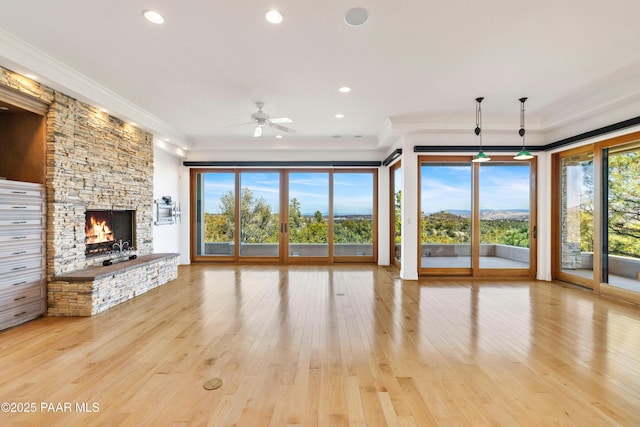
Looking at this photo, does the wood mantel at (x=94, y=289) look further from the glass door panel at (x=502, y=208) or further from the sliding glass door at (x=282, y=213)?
the glass door panel at (x=502, y=208)

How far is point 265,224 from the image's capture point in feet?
26.1

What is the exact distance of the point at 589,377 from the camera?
246cm

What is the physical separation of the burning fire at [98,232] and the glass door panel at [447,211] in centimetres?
603

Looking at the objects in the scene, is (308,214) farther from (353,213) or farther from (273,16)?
(273,16)

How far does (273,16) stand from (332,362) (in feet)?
10.6

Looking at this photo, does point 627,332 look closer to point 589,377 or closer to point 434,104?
point 589,377

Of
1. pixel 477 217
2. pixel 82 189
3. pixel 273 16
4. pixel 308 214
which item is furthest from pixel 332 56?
pixel 308 214

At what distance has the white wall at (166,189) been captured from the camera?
671cm

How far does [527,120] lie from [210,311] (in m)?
6.57

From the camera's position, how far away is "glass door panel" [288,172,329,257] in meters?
7.93

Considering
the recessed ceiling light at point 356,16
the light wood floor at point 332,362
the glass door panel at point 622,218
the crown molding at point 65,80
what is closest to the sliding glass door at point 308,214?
the light wood floor at point 332,362

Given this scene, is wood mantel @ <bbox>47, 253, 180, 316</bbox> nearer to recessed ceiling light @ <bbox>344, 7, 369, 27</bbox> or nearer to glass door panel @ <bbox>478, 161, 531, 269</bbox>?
recessed ceiling light @ <bbox>344, 7, 369, 27</bbox>

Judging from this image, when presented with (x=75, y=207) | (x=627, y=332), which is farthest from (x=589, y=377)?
(x=75, y=207)

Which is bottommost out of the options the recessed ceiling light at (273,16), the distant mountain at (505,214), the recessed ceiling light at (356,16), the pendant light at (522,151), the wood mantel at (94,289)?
the wood mantel at (94,289)
